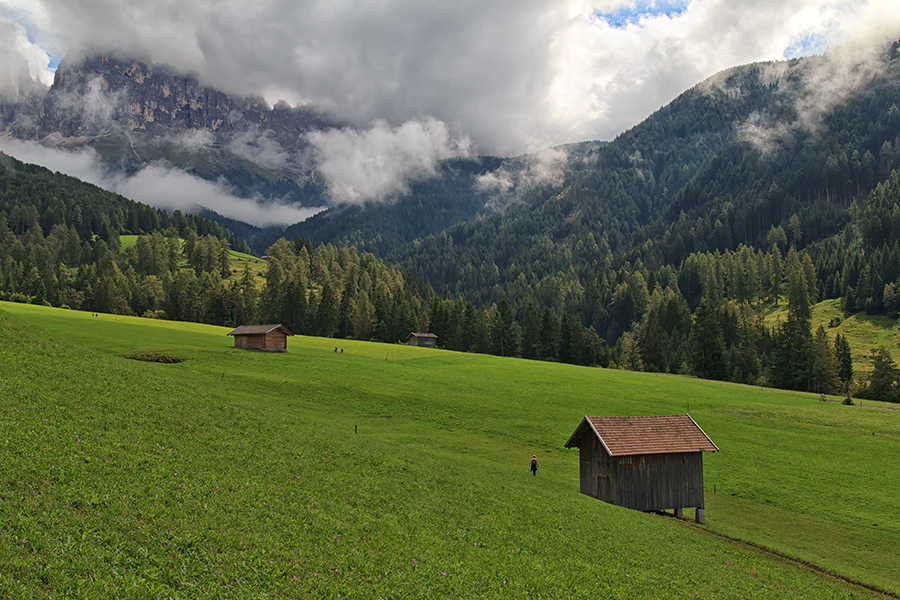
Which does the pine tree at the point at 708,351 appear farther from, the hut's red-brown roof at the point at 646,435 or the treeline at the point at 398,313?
the hut's red-brown roof at the point at 646,435

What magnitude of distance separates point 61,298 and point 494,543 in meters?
169

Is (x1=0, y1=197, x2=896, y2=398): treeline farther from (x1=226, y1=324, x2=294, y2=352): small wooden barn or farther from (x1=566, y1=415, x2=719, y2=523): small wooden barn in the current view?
(x1=566, y1=415, x2=719, y2=523): small wooden barn

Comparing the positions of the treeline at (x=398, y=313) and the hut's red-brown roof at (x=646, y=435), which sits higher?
the treeline at (x=398, y=313)

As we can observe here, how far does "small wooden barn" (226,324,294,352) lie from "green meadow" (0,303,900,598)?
82.9 feet

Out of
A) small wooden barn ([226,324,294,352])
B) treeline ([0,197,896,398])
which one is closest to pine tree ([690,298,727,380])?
treeline ([0,197,896,398])

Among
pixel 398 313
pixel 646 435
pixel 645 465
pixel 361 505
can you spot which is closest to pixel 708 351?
pixel 398 313

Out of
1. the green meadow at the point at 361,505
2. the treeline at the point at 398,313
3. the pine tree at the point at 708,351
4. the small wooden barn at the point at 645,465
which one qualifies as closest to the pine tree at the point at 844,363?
the treeline at the point at 398,313

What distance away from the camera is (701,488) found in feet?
126

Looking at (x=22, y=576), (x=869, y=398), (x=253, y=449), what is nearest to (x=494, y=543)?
(x=253, y=449)

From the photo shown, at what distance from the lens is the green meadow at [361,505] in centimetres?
1395

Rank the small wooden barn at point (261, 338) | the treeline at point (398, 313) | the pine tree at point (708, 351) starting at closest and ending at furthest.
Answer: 1. the small wooden barn at point (261, 338)
2. the pine tree at point (708, 351)
3. the treeline at point (398, 313)

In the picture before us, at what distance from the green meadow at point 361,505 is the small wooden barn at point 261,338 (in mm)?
25265

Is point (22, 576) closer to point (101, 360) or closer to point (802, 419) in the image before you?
point (101, 360)

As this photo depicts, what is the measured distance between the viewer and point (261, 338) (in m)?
82.1
